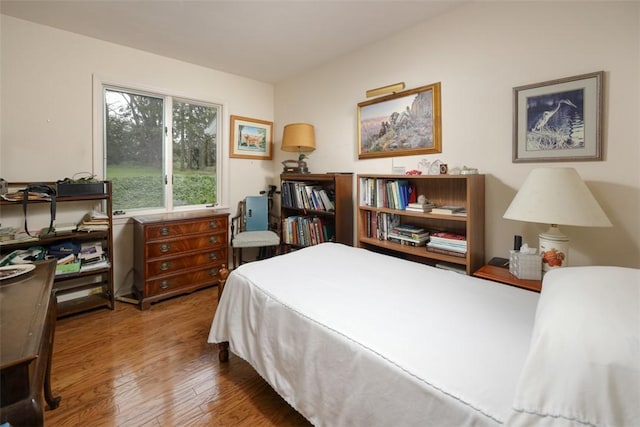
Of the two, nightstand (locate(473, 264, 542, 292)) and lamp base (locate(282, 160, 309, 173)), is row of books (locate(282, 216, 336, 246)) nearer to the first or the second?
lamp base (locate(282, 160, 309, 173))

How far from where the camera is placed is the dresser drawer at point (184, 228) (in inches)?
106

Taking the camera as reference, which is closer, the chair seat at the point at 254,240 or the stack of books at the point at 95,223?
the stack of books at the point at 95,223

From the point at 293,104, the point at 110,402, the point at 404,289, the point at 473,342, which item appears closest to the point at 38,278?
the point at 110,402

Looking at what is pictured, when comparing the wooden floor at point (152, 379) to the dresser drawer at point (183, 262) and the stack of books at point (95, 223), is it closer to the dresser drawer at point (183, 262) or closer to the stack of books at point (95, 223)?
the dresser drawer at point (183, 262)

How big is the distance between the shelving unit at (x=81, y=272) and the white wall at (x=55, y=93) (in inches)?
5.0

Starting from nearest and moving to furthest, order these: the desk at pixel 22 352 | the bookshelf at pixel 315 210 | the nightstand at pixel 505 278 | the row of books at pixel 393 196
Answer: the desk at pixel 22 352, the nightstand at pixel 505 278, the row of books at pixel 393 196, the bookshelf at pixel 315 210

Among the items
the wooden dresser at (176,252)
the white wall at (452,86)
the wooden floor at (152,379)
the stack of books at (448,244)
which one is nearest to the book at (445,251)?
the stack of books at (448,244)

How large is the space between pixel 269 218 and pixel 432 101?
93.0 inches

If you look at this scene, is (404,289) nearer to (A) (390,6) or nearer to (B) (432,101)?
(B) (432,101)

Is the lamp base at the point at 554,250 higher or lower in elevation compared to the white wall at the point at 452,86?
lower

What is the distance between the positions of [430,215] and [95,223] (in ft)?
9.13

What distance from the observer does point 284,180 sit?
336cm

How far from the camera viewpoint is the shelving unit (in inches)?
92.0

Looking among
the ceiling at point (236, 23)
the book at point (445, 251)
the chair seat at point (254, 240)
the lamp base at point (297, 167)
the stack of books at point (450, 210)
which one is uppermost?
the ceiling at point (236, 23)
